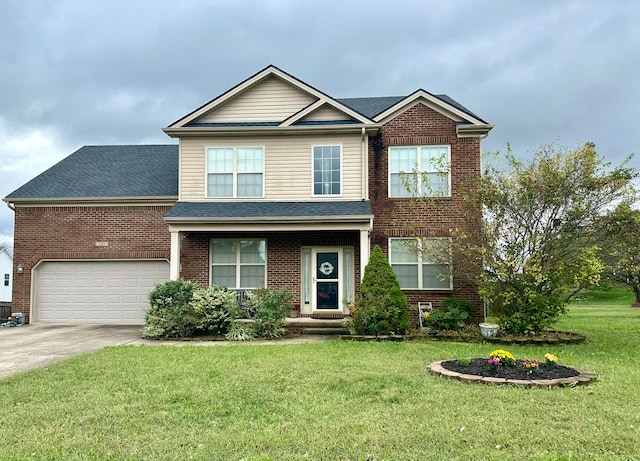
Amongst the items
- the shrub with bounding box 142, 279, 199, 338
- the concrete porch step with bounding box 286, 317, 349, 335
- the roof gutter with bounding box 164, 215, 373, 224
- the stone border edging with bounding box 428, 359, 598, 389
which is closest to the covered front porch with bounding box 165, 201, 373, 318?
the roof gutter with bounding box 164, 215, 373, 224

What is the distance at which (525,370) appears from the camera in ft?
25.6

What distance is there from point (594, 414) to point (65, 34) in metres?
17.5

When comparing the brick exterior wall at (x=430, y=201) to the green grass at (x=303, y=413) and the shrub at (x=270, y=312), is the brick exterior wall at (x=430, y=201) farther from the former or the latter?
the green grass at (x=303, y=413)

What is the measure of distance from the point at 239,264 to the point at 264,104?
5.17 m

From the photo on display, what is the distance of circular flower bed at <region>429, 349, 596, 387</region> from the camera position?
737 centimetres

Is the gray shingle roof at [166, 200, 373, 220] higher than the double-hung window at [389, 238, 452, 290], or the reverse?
the gray shingle roof at [166, 200, 373, 220]

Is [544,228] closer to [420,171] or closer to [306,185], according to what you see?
[420,171]

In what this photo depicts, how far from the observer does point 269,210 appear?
594 inches

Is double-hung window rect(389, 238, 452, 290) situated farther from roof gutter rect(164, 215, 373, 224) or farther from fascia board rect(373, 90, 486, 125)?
fascia board rect(373, 90, 486, 125)

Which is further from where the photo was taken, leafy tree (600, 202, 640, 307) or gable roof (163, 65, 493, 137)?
gable roof (163, 65, 493, 137)

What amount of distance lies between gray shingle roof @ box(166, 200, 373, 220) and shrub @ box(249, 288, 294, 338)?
7.49ft

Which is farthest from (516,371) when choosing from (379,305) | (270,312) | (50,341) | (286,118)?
(50,341)

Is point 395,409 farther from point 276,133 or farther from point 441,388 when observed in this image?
point 276,133

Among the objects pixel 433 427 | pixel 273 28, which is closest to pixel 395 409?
pixel 433 427
